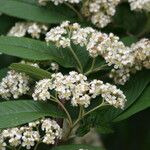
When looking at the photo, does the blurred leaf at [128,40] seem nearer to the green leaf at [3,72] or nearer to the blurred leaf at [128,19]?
the blurred leaf at [128,19]

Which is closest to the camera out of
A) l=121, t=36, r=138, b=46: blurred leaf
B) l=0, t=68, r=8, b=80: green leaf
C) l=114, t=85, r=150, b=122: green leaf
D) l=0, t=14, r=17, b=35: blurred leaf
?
l=114, t=85, r=150, b=122: green leaf

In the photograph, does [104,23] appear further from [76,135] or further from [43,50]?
[76,135]

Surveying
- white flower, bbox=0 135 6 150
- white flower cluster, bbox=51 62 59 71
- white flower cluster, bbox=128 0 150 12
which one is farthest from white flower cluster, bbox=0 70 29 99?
white flower cluster, bbox=128 0 150 12

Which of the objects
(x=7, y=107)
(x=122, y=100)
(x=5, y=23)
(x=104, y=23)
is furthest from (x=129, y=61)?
(x=5, y=23)

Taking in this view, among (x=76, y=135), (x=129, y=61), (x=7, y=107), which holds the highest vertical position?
(x=129, y=61)

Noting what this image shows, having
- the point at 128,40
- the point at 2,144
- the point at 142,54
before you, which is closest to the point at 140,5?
the point at 128,40

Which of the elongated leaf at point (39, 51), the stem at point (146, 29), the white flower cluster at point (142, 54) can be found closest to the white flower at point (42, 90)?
the elongated leaf at point (39, 51)

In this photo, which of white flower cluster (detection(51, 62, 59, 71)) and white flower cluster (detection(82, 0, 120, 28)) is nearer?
white flower cluster (detection(51, 62, 59, 71))

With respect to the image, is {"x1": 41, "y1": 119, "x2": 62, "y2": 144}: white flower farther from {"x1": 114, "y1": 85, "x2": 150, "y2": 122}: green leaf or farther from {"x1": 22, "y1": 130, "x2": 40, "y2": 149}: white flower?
{"x1": 114, "y1": 85, "x2": 150, "y2": 122}: green leaf
